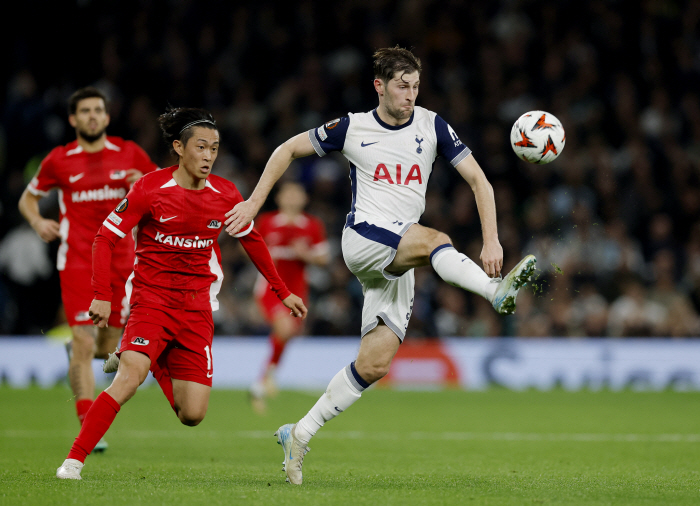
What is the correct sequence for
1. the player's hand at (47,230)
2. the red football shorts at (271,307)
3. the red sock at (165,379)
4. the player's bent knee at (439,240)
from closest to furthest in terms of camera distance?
the player's bent knee at (439,240)
the red sock at (165,379)
the player's hand at (47,230)
the red football shorts at (271,307)

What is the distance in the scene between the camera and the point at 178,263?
17.4 feet

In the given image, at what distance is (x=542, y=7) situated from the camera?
16656mm

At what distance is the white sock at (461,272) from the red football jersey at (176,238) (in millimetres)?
1036

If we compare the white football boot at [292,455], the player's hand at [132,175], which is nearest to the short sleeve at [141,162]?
the player's hand at [132,175]

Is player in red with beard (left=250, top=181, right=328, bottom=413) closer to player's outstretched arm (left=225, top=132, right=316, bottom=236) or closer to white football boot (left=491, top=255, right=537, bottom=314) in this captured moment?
player's outstretched arm (left=225, top=132, right=316, bottom=236)

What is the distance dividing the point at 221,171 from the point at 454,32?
5195 millimetres

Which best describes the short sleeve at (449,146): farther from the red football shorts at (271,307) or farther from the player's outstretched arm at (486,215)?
the red football shorts at (271,307)

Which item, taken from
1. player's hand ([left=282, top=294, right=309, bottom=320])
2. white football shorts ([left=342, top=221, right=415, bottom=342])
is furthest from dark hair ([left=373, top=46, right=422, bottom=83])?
player's hand ([left=282, top=294, right=309, bottom=320])

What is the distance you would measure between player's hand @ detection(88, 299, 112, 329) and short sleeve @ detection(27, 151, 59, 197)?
2.49 m

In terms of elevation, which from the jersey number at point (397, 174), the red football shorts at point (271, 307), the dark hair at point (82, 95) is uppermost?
the dark hair at point (82, 95)

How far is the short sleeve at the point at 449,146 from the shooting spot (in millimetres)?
5320

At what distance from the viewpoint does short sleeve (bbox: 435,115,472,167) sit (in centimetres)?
532

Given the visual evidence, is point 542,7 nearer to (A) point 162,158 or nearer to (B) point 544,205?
(B) point 544,205

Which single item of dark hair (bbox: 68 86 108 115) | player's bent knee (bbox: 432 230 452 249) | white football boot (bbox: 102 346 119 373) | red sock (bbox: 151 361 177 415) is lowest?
red sock (bbox: 151 361 177 415)
